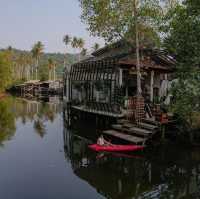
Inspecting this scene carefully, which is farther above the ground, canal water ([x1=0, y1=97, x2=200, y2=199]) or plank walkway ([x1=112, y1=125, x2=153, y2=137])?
plank walkway ([x1=112, y1=125, x2=153, y2=137])

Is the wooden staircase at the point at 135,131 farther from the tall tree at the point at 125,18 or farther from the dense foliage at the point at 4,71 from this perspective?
the dense foliage at the point at 4,71

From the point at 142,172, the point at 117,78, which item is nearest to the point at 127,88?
the point at 117,78

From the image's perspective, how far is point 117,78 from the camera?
2741 centimetres

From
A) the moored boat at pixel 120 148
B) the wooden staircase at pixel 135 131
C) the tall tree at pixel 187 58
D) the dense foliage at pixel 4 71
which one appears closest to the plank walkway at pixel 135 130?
the wooden staircase at pixel 135 131

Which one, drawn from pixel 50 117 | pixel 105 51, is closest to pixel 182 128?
pixel 105 51

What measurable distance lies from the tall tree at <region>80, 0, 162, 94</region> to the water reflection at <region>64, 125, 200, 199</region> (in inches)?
265

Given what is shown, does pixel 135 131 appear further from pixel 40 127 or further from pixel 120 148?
pixel 40 127

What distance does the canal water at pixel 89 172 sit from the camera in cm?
1433

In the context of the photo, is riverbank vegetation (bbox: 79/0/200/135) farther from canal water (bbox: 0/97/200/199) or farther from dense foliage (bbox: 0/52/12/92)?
dense foliage (bbox: 0/52/12/92)

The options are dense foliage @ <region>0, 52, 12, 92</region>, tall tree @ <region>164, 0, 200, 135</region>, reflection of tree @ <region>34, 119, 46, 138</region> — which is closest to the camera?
tall tree @ <region>164, 0, 200, 135</region>

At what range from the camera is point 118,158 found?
19531 millimetres

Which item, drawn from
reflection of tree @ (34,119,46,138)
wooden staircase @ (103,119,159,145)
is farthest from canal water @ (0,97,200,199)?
reflection of tree @ (34,119,46,138)

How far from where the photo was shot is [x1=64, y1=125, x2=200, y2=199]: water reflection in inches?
565

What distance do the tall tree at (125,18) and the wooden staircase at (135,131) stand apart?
114 inches
